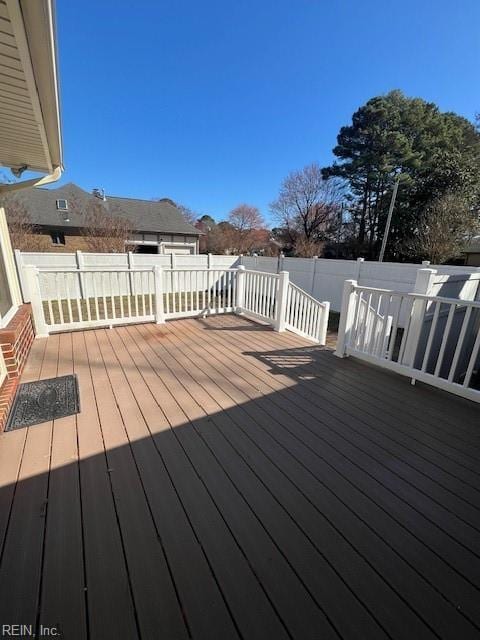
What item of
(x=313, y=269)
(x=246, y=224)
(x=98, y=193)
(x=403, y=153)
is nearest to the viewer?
(x=313, y=269)

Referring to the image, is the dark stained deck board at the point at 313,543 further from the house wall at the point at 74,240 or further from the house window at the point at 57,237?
the house window at the point at 57,237

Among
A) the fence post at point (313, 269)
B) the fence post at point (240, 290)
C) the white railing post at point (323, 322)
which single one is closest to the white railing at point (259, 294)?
the fence post at point (240, 290)

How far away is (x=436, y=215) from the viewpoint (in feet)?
39.6

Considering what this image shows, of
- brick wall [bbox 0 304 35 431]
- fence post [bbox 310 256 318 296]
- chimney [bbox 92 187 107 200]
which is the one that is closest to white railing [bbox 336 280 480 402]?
brick wall [bbox 0 304 35 431]

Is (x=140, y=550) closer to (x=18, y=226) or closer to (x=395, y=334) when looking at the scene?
(x=395, y=334)

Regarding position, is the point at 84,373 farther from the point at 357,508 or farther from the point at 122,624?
the point at 357,508

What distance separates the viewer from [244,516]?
130 cm

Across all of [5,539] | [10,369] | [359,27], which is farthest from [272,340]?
[359,27]

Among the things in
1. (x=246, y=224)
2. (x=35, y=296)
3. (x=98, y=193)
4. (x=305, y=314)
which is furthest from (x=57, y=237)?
(x=305, y=314)

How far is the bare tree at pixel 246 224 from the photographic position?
25.7m

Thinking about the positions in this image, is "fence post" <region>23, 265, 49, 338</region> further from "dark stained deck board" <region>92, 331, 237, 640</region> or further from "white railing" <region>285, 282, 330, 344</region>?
"white railing" <region>285, 282, 330, 344</region>

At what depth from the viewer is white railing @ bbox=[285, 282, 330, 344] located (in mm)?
4480

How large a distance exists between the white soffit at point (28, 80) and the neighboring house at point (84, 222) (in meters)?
11.4

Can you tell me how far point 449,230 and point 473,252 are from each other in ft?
11.3
